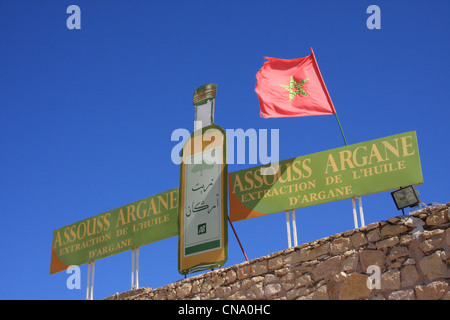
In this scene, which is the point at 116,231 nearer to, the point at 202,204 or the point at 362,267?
the point at 202,204

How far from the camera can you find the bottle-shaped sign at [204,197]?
34.9ft

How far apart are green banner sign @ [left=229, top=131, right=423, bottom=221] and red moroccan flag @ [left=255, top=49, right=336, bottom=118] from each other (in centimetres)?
120

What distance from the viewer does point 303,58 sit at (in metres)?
11.8

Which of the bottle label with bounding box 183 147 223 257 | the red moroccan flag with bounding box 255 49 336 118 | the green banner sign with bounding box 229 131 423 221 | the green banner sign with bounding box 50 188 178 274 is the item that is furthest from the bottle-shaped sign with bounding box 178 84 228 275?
the red moroccan flag with bounding box 255 49 336 118

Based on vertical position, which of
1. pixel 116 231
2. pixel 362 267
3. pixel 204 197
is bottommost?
pixel 362 267

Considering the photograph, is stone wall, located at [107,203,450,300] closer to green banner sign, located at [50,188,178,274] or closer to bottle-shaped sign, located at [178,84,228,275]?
bottle-shaped sign, located at [178,84,228,275]

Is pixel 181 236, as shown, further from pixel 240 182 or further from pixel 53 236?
pixel 53 236

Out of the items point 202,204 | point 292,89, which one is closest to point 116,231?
point 202,204

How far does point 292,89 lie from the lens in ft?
37.6

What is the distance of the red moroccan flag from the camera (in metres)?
11.1

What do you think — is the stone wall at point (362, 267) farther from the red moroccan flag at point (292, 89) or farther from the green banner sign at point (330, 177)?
the red moroccan flag at point (292, 89)

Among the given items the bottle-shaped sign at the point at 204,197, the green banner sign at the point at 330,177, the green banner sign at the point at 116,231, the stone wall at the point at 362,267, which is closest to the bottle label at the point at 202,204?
the bottle-shaped sign at the point at 204,197

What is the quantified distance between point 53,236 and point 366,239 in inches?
314

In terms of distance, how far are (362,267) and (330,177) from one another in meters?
2.20
